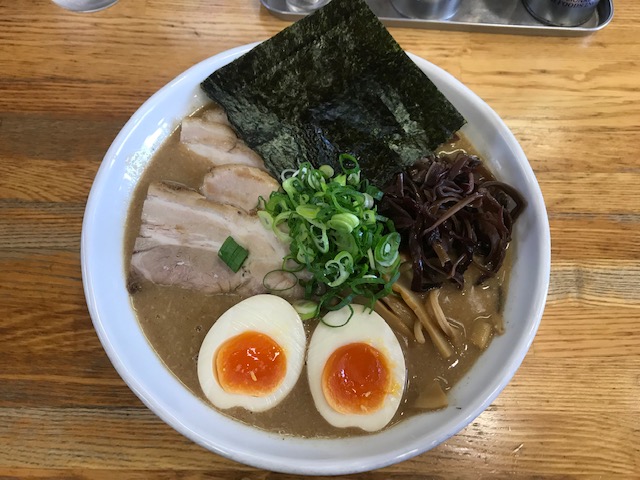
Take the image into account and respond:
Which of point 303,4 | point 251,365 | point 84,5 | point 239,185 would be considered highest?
point 303,4

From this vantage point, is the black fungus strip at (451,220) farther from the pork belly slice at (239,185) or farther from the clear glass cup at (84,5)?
the clear glass cup at (84,5)

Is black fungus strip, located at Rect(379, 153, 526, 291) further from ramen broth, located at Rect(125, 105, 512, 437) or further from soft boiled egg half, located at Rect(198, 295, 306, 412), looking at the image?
soft boiled egg half, located at Rect(198, 295, 306, 412)

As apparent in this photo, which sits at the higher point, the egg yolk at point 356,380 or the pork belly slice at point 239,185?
the pork belly slice at point 239,185

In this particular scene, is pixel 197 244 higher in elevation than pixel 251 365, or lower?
higher

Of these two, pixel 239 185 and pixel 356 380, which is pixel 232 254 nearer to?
pixel 239 185

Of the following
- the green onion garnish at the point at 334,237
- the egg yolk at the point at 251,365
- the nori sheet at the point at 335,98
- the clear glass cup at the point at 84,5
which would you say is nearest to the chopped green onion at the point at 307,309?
the green onion garnish at the point at 334,237

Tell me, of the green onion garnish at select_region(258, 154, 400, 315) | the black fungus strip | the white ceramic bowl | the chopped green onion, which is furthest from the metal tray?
the chopped green onion

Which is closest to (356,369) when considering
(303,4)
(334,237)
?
(334,237)
